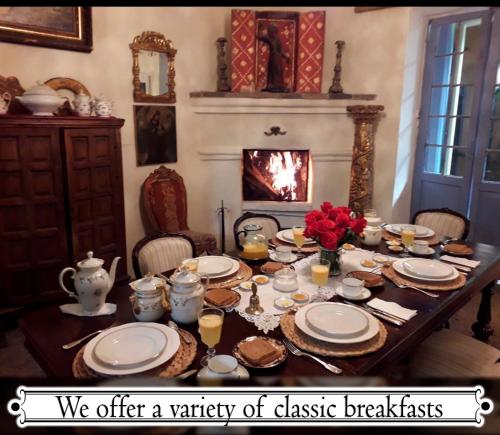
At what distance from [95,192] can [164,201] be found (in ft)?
2.52

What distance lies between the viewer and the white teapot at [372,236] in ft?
6.73

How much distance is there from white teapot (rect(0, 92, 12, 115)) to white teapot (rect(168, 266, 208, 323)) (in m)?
1.82

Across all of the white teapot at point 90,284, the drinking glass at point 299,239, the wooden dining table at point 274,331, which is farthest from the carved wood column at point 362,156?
the white teapot at point 90,284

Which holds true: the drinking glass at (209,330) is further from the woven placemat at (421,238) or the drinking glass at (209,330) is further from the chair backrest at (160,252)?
the woven placemat at (421,238)

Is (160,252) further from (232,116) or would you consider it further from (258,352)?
(232,116)

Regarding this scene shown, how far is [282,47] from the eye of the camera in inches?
137

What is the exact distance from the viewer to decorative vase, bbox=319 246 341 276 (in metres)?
1.65

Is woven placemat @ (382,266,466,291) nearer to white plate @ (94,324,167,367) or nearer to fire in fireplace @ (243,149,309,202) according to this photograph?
white plate @ (94,324,167,367)

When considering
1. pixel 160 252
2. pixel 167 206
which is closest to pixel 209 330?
pixel 160 252

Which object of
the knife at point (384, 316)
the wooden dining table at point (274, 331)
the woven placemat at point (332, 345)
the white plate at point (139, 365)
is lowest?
the wooden dining table at point (274, 331)

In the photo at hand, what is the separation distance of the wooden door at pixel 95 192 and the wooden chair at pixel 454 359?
2.09 meters

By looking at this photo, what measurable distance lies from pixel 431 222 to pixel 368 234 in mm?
800

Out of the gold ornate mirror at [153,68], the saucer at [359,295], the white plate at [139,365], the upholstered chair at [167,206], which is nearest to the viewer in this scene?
the white plate at [139,365]

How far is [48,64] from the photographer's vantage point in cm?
263
